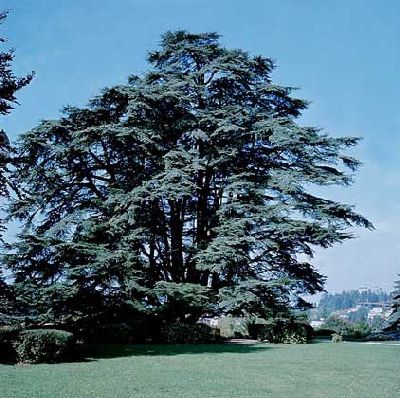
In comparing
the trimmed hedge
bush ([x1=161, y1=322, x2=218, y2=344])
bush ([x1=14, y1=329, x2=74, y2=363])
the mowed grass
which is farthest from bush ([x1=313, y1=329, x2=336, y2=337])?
bush ([x1=14, y1=329, x2=74, y2=363])

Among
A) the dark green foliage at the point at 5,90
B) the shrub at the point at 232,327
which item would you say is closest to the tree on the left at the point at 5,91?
the dark green foliage at the point at 5,90

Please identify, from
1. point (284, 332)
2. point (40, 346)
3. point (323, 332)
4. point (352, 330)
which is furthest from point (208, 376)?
point (352, 330)

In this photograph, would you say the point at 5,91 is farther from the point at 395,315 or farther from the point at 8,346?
the point at 395,315

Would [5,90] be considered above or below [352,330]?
above

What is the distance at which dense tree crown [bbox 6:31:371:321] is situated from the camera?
71.8ft

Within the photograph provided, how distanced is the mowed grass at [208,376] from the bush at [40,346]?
0.80m

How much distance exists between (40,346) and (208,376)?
5.87 meters

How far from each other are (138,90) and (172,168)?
4299 millimetres

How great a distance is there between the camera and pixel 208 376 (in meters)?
11.8

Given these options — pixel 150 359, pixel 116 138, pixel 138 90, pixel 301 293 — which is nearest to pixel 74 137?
pixel 116 138

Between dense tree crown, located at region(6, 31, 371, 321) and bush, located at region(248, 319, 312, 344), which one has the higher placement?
dense tree crown, located at region(6, 31, 371, 321)

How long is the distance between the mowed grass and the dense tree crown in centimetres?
544

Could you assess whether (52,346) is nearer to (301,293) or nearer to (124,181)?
(124,181)

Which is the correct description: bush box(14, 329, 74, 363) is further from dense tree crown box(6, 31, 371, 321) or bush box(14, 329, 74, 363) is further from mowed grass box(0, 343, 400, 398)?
dense tree crown box(6, 31, 371, 321)
